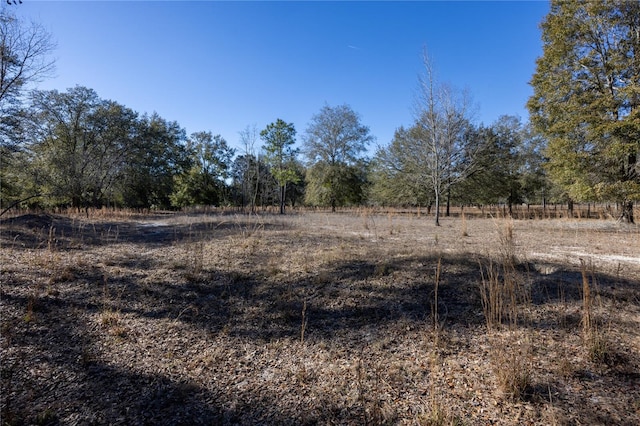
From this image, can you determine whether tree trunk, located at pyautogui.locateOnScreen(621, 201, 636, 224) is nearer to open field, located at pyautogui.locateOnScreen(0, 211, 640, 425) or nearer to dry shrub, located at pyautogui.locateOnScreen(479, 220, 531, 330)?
open field, located at pyautogui.locateOnScreen(0, 211, 640, 425)

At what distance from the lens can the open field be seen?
182 centimetres

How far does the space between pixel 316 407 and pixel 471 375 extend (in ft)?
3.88

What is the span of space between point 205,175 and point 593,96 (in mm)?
35979

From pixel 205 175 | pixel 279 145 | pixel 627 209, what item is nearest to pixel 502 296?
pixel 627 209

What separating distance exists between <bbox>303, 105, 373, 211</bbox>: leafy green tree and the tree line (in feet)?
0.33

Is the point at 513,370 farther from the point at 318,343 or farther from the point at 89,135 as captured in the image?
the point at 89,135

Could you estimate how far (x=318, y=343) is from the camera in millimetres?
2605

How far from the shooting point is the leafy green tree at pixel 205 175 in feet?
109

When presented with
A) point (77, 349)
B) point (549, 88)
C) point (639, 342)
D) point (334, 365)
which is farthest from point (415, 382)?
point (549, 88)

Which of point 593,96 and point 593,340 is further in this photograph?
point 593,96

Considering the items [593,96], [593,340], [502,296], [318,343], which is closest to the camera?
[593,340]

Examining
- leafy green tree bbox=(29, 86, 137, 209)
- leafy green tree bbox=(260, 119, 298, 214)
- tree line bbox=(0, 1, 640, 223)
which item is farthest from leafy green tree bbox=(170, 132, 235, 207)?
leafy green tree bbox=(260, 119, 298, 214)

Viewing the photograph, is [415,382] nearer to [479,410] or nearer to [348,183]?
[479,410]

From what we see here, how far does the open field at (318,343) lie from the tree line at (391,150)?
2.14 m
